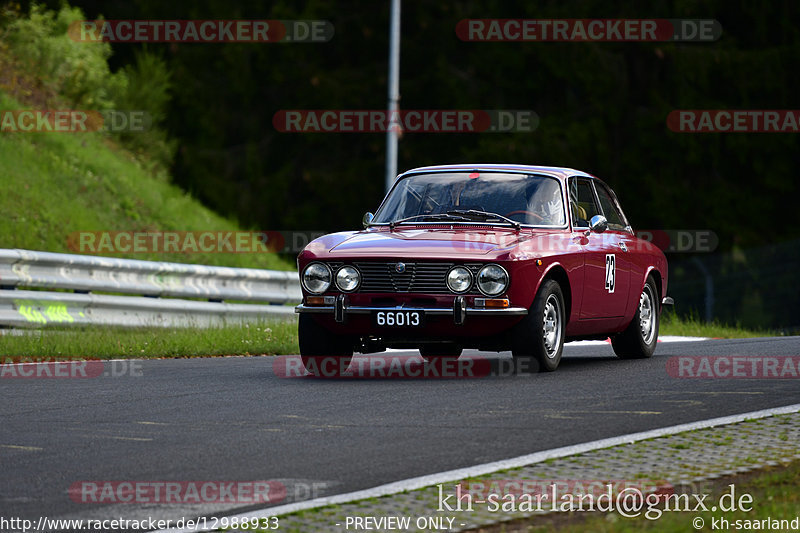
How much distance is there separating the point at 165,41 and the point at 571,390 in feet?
106

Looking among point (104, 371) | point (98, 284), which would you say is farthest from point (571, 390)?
point (98, 284)

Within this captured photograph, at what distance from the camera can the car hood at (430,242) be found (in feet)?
A: 35.8

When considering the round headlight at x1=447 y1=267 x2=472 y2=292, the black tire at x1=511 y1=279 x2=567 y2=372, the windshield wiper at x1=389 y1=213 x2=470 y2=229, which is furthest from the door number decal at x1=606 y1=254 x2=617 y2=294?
the round headlight at x1=447 y1=267 x2=472 y2=292

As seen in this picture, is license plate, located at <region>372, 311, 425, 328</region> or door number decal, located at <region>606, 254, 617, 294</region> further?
door number decal, located at <region>606, 254, 617, 294</region>

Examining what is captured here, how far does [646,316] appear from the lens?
44.4ft

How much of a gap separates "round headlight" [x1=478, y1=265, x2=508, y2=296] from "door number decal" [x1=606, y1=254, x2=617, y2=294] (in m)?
1.94

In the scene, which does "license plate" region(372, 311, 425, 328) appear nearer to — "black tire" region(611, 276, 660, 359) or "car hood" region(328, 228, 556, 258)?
A: "car hood" region(328, 228, 556, 258)

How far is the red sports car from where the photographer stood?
1081 cm

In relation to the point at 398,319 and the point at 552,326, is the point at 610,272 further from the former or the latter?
the point at 398,319

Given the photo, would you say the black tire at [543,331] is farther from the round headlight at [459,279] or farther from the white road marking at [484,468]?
the white road marking at [484,468]

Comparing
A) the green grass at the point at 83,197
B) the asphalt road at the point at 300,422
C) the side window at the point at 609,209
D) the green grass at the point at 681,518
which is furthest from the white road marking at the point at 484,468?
the green grass at the point at 83,197

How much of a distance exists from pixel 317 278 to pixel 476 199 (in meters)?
1.78

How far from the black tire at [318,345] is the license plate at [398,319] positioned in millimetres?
615

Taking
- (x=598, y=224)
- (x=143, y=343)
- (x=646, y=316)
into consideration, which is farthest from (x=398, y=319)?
(x=143, y=343)
